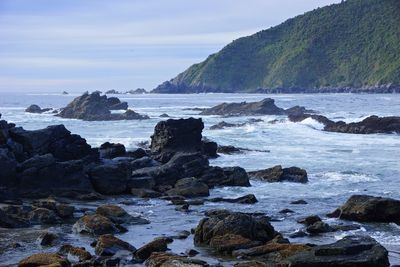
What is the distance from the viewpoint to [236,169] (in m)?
34.3

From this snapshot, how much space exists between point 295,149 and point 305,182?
52.9ft

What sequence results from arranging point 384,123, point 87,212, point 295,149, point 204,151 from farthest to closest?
point 384,123 < point 295,149 < point 204,151 < point 87,212

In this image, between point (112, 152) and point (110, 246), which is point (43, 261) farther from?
point (112, 152)

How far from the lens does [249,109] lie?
95.2 metres

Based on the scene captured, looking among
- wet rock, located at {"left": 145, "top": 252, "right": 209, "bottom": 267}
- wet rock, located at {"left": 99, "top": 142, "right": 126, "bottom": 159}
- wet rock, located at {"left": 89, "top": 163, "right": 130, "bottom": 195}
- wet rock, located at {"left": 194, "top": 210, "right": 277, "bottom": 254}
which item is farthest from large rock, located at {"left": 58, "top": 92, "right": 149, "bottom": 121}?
wet rock, located at {"left": 145, "top": 252, "right": 209, "bottom": 267}

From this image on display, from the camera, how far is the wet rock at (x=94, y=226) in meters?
22.2

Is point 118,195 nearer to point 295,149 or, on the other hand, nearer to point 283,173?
point 283,173

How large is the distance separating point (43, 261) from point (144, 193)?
13.9 metres

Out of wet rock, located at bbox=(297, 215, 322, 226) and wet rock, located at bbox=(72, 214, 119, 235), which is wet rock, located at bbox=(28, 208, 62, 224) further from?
wet rock, located at bbox=(297, 215, 322, 226)

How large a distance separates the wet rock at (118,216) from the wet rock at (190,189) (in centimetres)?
622

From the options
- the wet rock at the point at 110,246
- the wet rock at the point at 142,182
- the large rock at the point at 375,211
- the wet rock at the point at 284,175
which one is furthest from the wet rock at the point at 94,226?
the wet rock at the point at 284,175

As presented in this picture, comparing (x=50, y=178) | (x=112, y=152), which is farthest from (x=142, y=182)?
(x=112, y=152)

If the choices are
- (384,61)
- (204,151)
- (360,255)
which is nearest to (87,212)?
(360,255)

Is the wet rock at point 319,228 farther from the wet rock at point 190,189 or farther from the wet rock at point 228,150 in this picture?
the wet rock at point 228,150
